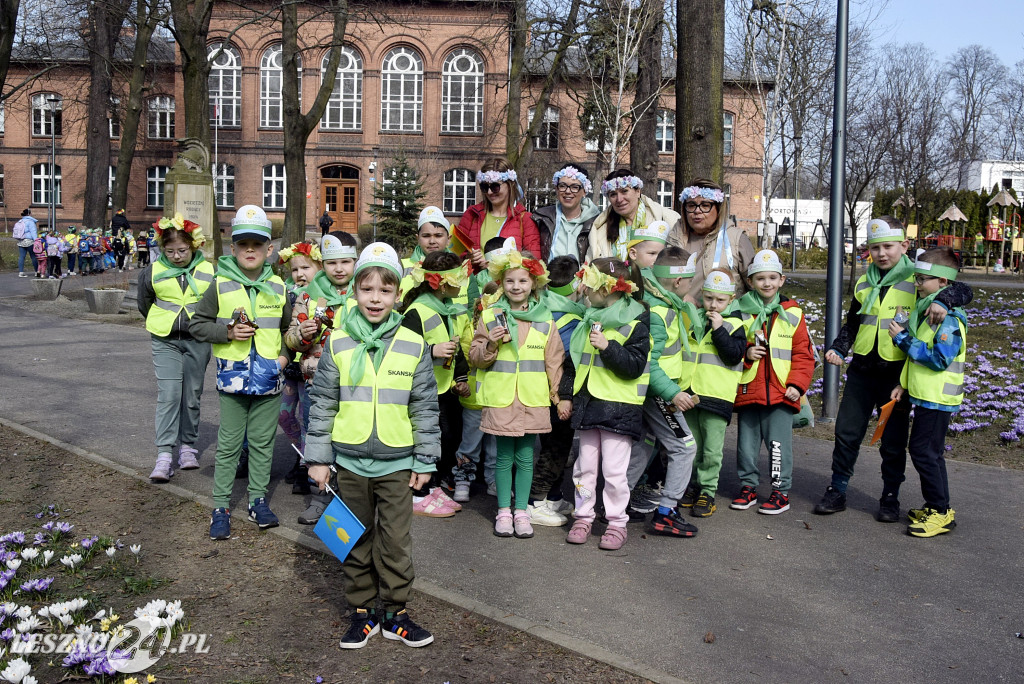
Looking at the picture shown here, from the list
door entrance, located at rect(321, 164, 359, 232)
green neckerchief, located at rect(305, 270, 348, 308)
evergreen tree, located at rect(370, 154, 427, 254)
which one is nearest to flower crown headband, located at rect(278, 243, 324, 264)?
green neckerchief, located at rect(305, 270, 348, 308)

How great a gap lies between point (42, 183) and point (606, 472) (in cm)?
5948

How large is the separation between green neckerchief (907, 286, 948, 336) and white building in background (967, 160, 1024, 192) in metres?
53.0

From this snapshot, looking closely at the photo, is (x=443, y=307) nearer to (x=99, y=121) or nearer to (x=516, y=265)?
(x=516, y=265)

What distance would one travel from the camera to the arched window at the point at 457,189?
2051 inches

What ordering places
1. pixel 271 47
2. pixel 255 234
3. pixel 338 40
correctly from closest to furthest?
pixel 255 234 < pixel 338 40 < pixel 271 47

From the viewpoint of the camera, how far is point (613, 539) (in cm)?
586

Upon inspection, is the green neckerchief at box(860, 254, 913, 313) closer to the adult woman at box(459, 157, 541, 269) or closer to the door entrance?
the adult woman at box(459, 157, 541, 269)

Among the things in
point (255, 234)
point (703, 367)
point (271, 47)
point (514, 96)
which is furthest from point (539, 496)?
point (271, 47)

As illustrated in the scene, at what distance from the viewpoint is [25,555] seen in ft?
16.8

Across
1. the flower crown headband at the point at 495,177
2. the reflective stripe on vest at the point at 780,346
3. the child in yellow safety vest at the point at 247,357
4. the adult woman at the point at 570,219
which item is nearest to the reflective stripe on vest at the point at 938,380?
the reflective stripe on vest at the point at 780,346

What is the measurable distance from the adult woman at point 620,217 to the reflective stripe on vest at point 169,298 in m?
2.94

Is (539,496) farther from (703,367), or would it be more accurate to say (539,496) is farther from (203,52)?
(203,52)

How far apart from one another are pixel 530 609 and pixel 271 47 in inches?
2044

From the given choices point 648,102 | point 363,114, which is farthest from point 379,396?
point 363,114
